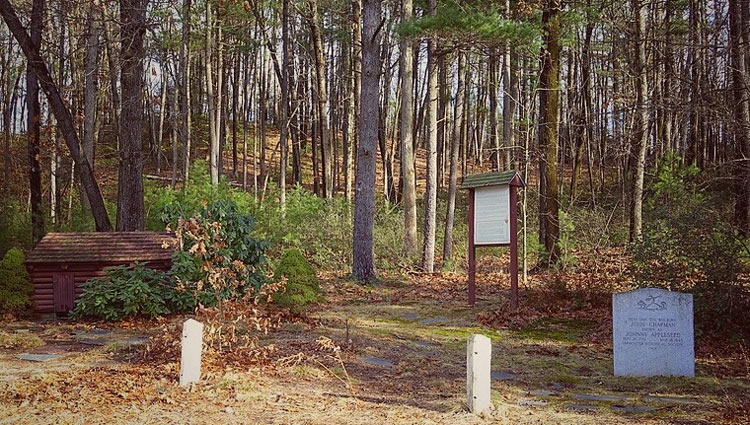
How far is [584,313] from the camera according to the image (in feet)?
38.4

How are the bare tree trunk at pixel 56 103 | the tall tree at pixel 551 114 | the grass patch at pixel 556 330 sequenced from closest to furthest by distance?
the grass patch at pixel 556 330, the bare tree trunk at pixel 56 103, the tall tree at pixel 551 114

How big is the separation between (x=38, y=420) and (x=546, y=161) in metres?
12.8

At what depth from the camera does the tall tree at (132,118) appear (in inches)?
560

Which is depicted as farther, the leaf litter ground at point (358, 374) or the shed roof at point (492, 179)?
the shed roof at point (492, 179)

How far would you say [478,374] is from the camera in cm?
612

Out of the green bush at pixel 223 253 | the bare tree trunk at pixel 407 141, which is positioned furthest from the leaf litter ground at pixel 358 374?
the bare tree trunk at pixel 407 141

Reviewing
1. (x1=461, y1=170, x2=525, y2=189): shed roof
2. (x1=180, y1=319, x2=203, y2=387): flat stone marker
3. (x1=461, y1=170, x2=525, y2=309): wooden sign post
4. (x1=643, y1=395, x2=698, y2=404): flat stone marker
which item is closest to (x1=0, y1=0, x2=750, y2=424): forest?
(x1=643, y1=395, x2=698, y2=404): flat stone marker

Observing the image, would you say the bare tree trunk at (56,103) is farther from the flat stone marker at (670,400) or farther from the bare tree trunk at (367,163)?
the flat stone marker at (670,400)

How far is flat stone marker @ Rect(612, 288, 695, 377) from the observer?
25.7 feet

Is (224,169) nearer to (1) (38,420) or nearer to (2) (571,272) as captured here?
(2) (571,272)

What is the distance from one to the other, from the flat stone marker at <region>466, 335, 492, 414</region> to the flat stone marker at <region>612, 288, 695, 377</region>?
8.36 ft

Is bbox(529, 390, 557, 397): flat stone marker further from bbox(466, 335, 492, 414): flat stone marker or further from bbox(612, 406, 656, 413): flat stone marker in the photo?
bbox(466, 335, 492, 414): flat stone marker

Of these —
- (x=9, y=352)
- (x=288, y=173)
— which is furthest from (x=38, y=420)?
(x=288, y=173)

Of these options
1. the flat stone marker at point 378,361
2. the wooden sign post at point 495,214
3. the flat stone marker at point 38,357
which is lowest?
the flat stone marker at point 378,361
